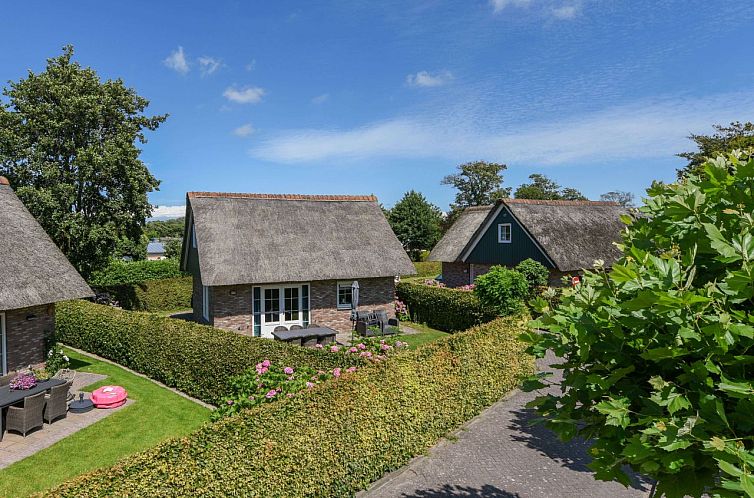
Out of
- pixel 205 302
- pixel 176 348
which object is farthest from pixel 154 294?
pixel 176 348

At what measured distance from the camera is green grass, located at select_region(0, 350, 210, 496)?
313 inches

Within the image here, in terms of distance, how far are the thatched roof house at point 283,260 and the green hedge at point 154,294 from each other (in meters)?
4.50

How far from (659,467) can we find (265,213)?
1982 centimetres

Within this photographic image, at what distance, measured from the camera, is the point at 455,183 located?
229ft

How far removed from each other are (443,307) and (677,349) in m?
17.6

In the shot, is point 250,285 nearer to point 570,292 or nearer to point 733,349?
point 570,292

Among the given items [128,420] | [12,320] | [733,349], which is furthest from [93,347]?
[733,349]

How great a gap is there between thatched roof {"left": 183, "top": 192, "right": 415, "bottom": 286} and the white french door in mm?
918

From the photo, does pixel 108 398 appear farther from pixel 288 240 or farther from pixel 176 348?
pixel 288 240

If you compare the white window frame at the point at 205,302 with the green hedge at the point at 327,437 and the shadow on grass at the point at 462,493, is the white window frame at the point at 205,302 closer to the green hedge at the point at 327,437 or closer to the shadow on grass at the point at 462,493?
the green hedge at the point at 327,437

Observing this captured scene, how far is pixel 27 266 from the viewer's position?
12.6 m

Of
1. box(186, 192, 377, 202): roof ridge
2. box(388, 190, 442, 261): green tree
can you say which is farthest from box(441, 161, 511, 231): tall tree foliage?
box(186, 192, 377, 202): roof ridge

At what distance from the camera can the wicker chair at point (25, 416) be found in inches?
370

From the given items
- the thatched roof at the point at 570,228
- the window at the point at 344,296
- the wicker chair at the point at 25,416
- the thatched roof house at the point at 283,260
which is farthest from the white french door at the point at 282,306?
the thatched roof at the point at 570,228
